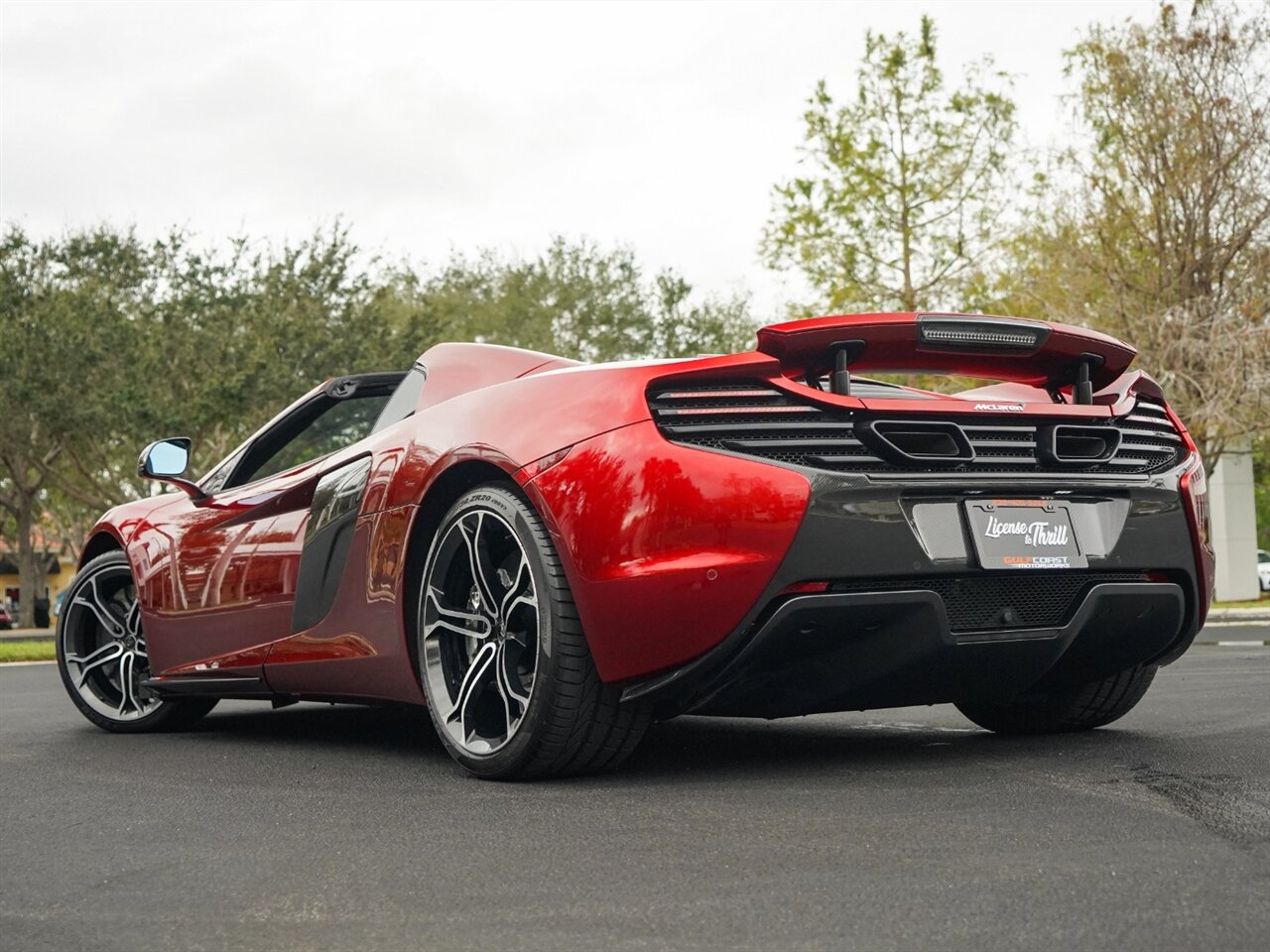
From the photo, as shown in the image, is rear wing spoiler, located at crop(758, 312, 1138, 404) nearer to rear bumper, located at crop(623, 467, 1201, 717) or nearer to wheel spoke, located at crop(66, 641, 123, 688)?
rear bumper, located at crop(623, 467, 1201, 717)

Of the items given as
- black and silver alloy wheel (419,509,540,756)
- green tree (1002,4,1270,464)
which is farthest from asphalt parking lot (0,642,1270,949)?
green tree (1002,4,1270,464)

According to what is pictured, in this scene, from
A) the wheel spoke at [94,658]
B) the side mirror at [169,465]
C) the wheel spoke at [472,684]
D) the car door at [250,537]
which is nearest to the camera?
the wheel spoke at [472,684]

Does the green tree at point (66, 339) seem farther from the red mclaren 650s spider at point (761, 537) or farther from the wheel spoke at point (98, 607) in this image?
the red mclaren 650s spider at point (761, 537)

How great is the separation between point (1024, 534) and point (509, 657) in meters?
1.39

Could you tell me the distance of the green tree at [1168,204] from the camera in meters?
24.0

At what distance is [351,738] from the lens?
18.1 ft

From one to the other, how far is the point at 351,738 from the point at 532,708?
1791mm

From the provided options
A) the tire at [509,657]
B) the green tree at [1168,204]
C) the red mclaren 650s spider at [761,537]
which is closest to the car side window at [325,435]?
the red mclaren 650s spider at [761,537]

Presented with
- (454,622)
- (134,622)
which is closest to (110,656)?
(134,622)

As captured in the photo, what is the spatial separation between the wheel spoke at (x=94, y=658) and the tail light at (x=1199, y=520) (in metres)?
4.14

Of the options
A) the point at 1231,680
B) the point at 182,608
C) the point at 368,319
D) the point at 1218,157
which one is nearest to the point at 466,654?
the point at 182,608

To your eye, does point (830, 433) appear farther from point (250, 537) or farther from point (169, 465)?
point (169, 465)

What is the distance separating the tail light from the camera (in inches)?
172

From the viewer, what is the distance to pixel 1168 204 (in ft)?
81.2
